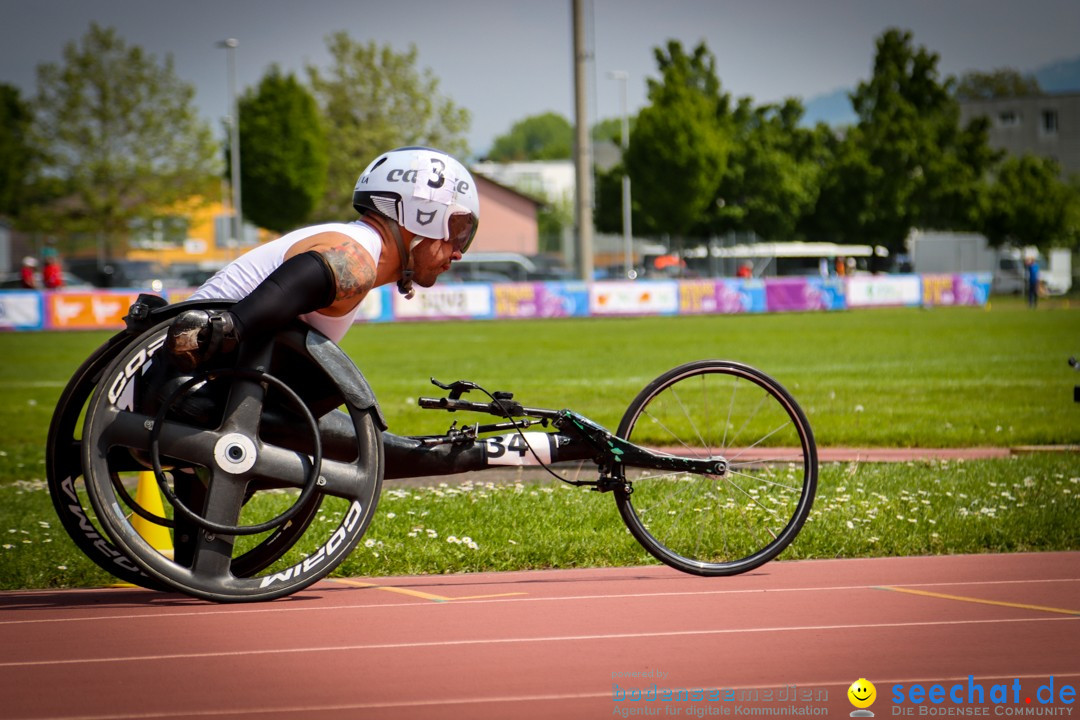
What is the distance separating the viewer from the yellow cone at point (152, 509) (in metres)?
5.85

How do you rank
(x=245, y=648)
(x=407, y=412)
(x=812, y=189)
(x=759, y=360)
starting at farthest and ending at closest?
(x=812, y=189), (x=759, y=360), (x=407, y=412), (x=245, y=648)

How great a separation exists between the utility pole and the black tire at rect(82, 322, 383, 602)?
35.8 meters

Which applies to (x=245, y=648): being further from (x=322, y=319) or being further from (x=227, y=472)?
(x=322, y=319)

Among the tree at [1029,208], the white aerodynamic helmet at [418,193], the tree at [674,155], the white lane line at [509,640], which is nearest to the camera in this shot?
the white lane line at [509,640]

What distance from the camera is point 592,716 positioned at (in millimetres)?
3627

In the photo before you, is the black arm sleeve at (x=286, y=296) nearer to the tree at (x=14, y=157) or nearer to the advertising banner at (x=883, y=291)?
the advertising banner at (x=883, y=291)

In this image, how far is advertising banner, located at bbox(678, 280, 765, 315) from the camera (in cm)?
4372

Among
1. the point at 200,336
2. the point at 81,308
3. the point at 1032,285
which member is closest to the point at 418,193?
the point at 200,336

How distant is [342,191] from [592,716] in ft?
231

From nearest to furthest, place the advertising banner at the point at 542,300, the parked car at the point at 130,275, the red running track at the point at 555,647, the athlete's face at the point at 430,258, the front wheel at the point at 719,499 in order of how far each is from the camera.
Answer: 1. the red running track at the point at 555,647
2. the athlete's face at the point at 430,258
3. the front wheel at the point at 719,499
4. the advertising banner at the point at 542,300
5. the parked car at the point at 130,275

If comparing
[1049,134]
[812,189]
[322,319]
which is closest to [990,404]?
[322,319]

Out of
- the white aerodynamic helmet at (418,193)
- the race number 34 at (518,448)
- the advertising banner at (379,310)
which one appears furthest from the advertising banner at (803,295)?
the white aerodynamic helmet at (418,193)
